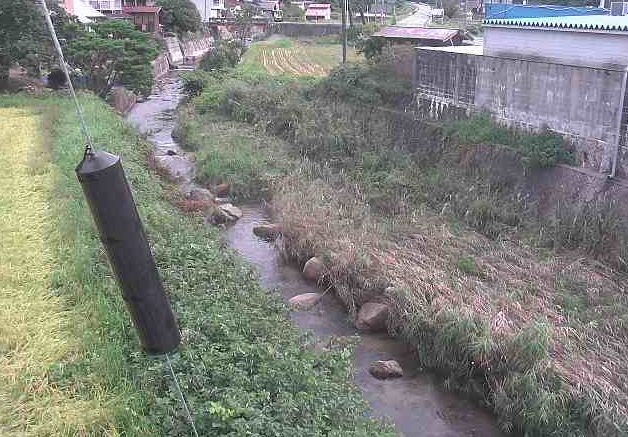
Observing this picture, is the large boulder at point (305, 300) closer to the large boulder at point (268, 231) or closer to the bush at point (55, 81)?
the large boulder at point (268, 231)

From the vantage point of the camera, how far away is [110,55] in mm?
25906

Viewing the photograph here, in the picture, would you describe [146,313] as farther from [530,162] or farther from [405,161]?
[405,161]

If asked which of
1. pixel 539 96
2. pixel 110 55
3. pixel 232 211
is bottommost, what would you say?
pixel 232 211

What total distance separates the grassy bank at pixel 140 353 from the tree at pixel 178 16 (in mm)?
47348

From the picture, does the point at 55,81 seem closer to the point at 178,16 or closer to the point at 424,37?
the point at 424,37

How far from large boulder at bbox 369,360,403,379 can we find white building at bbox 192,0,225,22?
61936 mm

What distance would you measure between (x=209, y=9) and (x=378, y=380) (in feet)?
218

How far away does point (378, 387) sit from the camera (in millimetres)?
9312

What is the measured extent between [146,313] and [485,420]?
19.3 ft

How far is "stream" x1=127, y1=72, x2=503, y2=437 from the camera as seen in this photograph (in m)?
8.57

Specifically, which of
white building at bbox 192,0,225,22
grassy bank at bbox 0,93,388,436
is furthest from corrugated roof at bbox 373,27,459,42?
white building at bbox 192,0,225,22

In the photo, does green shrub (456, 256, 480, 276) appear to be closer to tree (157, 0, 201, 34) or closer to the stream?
the stream

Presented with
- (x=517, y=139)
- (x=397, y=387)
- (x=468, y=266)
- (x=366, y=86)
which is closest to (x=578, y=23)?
(x=517, y=139)

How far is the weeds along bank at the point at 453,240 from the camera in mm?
8594
